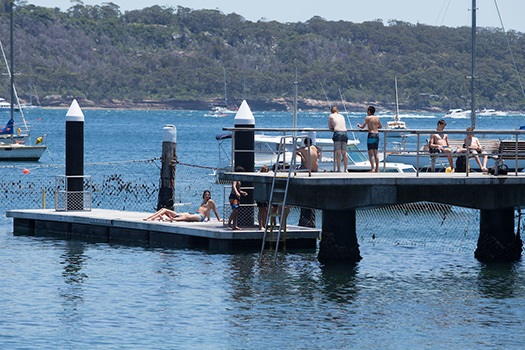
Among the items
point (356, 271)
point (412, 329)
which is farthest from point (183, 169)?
point (412, 329)

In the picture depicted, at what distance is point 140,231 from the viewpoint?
33500mm

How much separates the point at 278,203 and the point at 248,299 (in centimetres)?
329

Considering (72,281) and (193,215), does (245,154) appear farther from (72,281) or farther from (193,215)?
(72,281)

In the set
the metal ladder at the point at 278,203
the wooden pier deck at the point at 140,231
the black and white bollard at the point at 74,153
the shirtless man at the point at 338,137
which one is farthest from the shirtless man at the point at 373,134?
the black and white bollard at the point at 74,153

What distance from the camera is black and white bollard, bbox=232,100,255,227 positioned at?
102 ft

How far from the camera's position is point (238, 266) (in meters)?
29.7

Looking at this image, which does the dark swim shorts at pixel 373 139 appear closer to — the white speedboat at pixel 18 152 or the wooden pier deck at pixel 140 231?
the wooden pier deck at pixel 140 231

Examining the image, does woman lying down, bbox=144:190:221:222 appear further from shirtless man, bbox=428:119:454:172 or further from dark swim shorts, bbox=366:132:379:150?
shirtless man, bbox=428:119:454:172

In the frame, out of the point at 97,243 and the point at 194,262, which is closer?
the point at 194,262

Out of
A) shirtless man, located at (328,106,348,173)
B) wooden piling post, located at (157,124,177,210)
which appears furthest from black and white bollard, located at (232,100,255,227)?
wooden piling post, located at (157,124,177,210)

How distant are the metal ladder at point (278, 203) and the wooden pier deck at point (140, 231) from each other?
0.35 m

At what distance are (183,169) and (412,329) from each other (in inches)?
2197

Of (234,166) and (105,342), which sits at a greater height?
(234,166)

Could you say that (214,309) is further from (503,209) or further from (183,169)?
(183,169)
